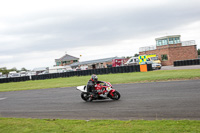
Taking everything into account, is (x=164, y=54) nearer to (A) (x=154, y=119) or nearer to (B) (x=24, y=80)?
(B) (x=24, y=80)

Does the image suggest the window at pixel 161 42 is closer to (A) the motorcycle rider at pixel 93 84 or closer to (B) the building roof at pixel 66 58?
(A) the motorcycle rider at pixel 93 84

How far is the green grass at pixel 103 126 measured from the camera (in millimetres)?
6547

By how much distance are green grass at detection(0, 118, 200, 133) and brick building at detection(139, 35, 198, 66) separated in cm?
4272

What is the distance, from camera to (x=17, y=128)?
8.35 m

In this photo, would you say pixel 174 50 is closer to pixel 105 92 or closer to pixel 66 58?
pixel 105 92

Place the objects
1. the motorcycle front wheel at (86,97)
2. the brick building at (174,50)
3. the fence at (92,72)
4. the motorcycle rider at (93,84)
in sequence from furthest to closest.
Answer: the brick building at (174,50) < the fence at (92,72) < the motorcycle front wheel at (86,97) < the motorcycle rider at (93,84)

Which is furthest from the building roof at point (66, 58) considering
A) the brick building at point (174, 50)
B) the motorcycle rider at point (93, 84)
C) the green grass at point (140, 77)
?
the motorcycle rider at point (93, 84)

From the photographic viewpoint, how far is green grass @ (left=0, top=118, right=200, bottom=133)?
6.55 meters

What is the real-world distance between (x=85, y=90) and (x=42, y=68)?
84.1 metres

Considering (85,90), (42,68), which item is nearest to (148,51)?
(85,90)

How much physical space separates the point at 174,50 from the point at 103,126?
44231 millimetres

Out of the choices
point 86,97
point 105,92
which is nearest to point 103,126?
point 105,92

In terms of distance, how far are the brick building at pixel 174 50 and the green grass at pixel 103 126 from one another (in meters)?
42.7

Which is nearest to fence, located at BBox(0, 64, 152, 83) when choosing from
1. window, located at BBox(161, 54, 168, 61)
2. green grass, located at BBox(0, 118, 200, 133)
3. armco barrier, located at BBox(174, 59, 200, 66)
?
armco barrier, located at BBox(174, 59, 200, 66)
